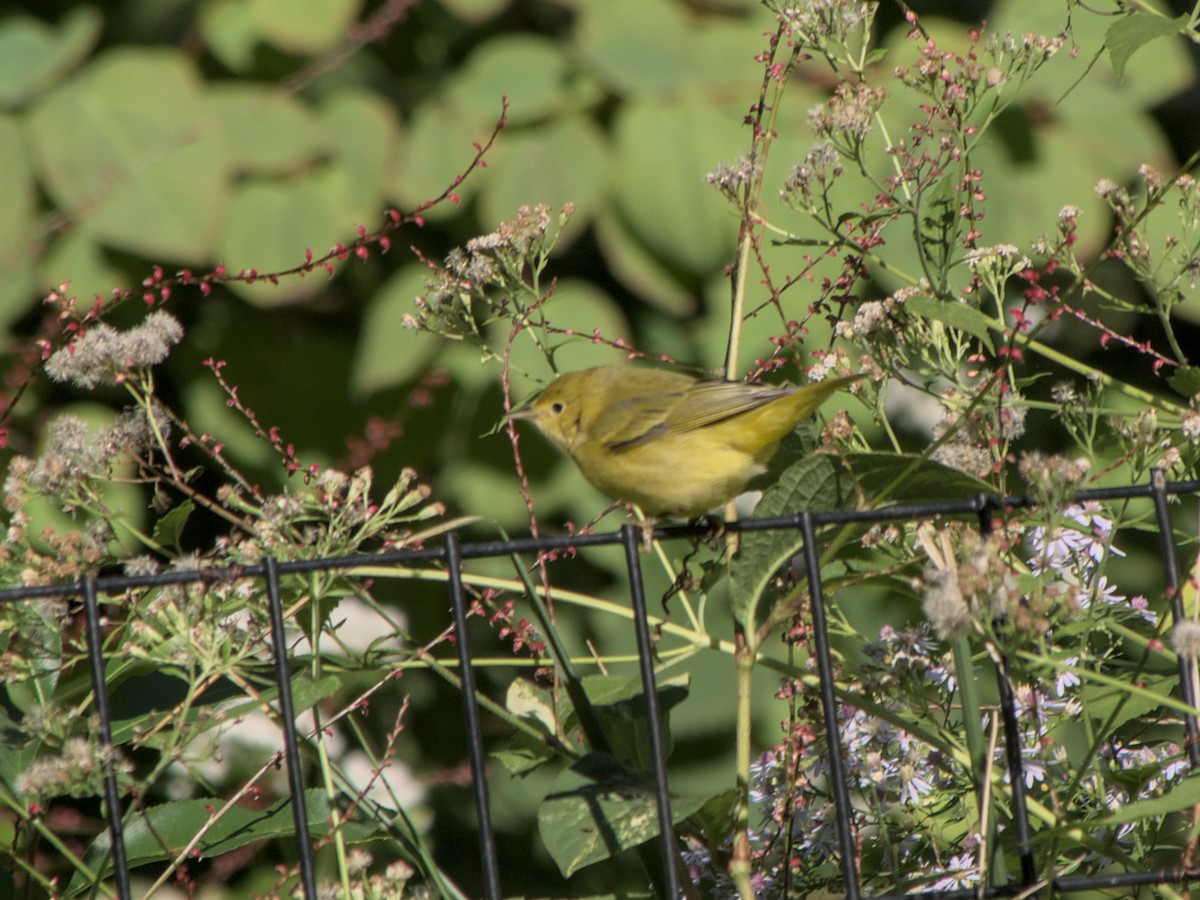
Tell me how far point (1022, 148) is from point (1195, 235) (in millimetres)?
829

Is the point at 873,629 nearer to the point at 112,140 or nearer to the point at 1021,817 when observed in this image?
the point at 1021,817

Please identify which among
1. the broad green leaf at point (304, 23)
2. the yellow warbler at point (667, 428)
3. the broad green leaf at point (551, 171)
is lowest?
the yellow warbler at point (667, 428)

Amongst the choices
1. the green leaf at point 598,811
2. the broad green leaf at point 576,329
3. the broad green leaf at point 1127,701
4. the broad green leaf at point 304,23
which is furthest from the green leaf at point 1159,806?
the broad green leaf at point 304,23

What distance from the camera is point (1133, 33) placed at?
1.53 meters

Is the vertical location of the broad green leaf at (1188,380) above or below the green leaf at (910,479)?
above

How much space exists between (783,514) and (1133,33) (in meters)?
0.64

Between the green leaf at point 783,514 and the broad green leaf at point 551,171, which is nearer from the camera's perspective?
the green leaf at point 783,514

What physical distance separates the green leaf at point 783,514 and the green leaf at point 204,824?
20.5 inches

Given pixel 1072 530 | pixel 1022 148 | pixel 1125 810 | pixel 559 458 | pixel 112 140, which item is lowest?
pixel 1125 810

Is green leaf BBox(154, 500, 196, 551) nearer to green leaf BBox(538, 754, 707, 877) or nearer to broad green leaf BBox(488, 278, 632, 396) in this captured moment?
green leaf BBox(538, 754, 707, 877)

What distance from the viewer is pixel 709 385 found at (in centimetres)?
239

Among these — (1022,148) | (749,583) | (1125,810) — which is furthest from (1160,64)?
(1125,810)

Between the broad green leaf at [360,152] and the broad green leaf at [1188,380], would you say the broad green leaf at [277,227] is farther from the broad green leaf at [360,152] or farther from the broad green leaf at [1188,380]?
the broad green leaf at [1188,380]

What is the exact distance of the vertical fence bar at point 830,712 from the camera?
1429 mm
